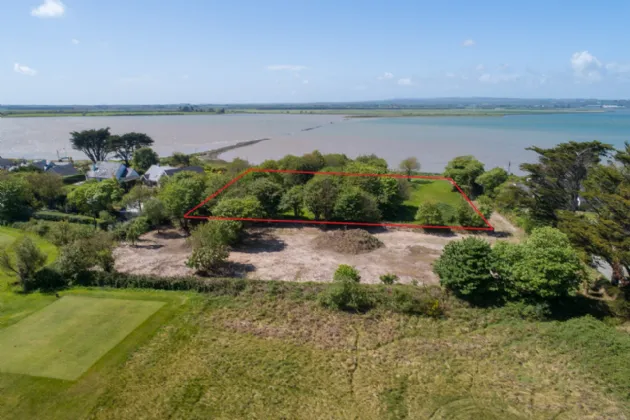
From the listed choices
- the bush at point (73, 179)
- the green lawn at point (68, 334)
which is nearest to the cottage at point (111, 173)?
the bush at point (73, 179)

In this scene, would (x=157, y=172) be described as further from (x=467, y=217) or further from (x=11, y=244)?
(x=467, y=217)

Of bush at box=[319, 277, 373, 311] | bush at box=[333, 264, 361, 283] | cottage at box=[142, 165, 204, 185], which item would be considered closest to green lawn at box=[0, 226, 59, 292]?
cottage at box=[142, 165, 204, 185]

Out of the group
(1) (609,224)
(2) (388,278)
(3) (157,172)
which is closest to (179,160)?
(3) (157,172)

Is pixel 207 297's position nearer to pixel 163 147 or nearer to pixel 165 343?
pixel 165 343

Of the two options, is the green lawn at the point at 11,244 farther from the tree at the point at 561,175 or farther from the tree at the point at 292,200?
the tree at the point at 561,175

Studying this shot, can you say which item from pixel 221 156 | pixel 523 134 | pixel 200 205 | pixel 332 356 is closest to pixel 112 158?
pixel 221 156

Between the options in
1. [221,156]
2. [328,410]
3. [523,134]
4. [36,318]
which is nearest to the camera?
[328,410]
